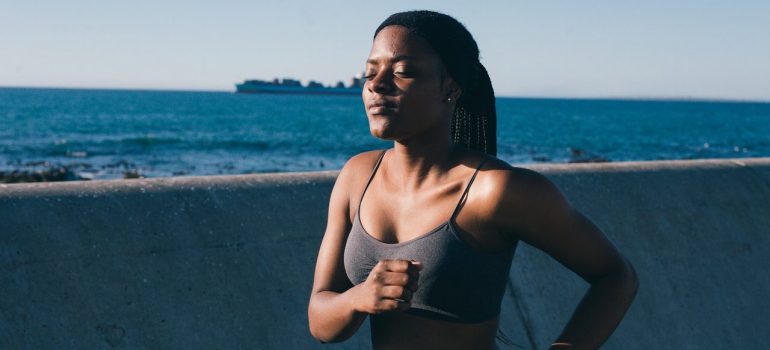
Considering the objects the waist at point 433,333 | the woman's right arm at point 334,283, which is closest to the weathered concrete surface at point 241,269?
the woman's right arm at point 334,283

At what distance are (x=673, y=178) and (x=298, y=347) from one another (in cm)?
252

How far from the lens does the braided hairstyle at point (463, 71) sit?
6.47 ft

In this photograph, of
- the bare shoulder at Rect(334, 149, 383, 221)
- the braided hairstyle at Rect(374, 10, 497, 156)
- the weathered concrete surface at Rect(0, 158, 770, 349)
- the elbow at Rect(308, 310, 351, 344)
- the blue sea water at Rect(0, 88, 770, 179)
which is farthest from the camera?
the blue sea water at Rect(0, 88, 770, 179)

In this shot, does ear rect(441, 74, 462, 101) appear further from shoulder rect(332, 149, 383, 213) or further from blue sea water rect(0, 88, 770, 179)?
blue sea water rect(0, 88, 770, 179)

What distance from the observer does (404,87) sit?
1.95m

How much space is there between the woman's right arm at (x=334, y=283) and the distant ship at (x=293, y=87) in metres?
165

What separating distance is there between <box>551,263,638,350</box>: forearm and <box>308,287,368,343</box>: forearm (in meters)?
0.46

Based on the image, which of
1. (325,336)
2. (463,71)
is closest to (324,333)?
(325,336)

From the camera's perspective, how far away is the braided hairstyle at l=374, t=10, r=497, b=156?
197 centimetres

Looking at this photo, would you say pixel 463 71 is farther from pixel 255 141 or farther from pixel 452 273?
pixel 255 141

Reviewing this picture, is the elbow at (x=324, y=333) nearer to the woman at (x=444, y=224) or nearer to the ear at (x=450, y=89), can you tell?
the woman at (x=444, y=224)

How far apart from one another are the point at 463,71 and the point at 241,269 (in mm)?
1673

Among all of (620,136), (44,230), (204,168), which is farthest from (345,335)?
(620,136)

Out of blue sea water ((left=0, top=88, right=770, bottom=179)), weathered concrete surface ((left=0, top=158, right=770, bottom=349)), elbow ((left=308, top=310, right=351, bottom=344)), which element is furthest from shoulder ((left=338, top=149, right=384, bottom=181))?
blue sea water ((left=0, top=88, right=770, bottom=179))
